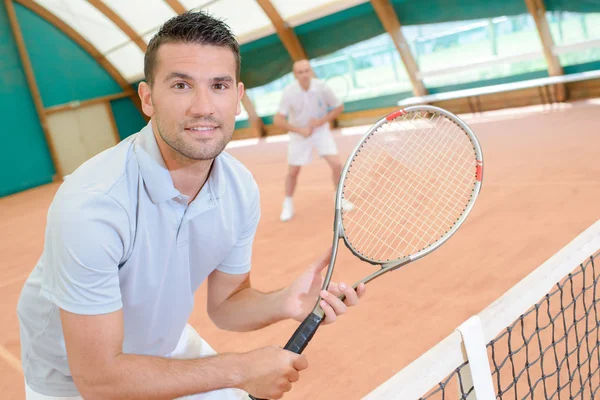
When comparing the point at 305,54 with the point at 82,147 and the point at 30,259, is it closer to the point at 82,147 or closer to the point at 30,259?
the point at 82,147

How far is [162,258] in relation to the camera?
145 centimetres

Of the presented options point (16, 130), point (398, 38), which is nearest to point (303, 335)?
point (398, 38)

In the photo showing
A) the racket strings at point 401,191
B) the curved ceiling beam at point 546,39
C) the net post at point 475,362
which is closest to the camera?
the net post at point 475,362

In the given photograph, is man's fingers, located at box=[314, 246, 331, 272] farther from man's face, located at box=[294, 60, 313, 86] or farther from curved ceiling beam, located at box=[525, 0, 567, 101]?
curved ceiling beam, located at box=[525, 0, 567, 101]

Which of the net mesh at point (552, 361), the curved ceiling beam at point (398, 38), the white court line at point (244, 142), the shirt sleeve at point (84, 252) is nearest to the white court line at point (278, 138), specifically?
the white court line at point (244, 142)

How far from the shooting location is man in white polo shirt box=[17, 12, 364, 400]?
49.2 inches

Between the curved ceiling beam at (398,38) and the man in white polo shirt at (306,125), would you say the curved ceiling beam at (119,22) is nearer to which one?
the curved ceiling beam at (398,38)

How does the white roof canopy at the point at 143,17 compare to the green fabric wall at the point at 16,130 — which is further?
the green fabric wall at the point at 16,130

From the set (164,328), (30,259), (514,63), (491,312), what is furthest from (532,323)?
(514,63)

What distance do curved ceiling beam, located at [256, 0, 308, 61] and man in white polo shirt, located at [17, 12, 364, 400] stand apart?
10.4 meters

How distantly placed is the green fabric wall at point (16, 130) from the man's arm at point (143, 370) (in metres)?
13.3

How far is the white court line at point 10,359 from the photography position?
3.11 m

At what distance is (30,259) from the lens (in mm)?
5691

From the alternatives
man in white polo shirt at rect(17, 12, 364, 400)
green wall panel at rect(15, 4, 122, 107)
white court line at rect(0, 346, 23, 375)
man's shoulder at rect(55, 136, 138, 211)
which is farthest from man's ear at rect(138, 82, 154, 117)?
green wall panel at rect(15, 4, 122, 107)
